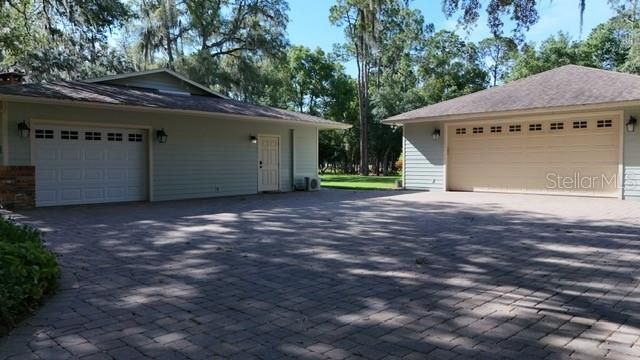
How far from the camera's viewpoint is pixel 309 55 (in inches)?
1555

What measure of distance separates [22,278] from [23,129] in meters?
8.40

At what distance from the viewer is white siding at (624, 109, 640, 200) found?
12.0 m

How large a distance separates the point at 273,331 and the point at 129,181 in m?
10.4

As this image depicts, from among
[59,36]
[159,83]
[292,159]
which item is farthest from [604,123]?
[59,36]

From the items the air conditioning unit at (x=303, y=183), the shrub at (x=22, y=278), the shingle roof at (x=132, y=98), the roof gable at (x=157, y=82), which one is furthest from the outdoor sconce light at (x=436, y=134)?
the shrub at (x=22, y=278)

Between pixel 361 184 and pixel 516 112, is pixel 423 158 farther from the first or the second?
pixel 361 184

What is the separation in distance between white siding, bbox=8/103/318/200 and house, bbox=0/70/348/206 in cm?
3

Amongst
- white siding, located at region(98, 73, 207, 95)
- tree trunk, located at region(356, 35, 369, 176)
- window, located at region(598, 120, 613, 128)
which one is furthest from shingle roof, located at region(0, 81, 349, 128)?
tree trunk, located at region(356, 35, 369, 176)

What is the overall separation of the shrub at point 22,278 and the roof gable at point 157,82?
10962 millimetres

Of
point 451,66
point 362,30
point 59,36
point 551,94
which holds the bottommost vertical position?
point 551,94

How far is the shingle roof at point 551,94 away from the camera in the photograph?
41.0 ft

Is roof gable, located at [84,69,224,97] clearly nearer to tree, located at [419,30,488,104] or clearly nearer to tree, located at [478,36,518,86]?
tree, located at [419,30,488,104]

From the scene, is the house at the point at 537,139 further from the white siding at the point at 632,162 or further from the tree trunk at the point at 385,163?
the tree trunk at the point at 385,163

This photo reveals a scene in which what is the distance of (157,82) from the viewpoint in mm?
15406
